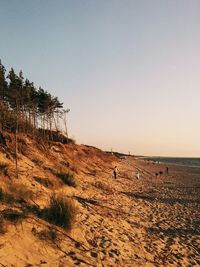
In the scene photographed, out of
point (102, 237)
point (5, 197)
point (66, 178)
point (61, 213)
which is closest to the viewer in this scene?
point (61, 213)

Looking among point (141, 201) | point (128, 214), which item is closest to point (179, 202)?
point (141, 201)

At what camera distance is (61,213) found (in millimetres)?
8484

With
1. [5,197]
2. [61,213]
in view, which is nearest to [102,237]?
[61,213]

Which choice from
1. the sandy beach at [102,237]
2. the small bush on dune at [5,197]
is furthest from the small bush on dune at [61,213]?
the small bush on dune at [5,197]

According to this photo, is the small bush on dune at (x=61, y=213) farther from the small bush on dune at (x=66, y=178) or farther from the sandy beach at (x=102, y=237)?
the small bush on dune at (x=66, y=178)

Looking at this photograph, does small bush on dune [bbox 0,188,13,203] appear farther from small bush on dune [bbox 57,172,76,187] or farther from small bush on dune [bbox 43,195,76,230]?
small bush on dune [bbox 57,172,76,187]

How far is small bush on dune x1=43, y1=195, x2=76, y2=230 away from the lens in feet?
27.3

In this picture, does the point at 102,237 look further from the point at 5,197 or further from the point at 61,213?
the point at 5,197

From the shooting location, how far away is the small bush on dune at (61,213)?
27.3 feet

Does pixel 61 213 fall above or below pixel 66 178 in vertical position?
below

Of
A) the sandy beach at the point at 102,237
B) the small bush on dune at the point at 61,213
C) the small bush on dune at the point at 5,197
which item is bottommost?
the sandy beach at the point at 102,237

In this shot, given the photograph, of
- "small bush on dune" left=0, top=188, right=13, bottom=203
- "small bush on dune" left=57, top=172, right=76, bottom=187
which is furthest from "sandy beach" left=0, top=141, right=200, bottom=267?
"small bush on dune" left=57, top=172, right=76, bottom=187

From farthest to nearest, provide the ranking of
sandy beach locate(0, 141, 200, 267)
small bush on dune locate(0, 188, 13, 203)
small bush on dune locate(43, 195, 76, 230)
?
small bush on dune locate(0, 188, 13, 203), small bush on dune locate(43, 195, 76, 230), sandy beach locate(0, 141, 200, 267)

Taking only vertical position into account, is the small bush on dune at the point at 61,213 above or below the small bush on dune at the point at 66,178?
below
